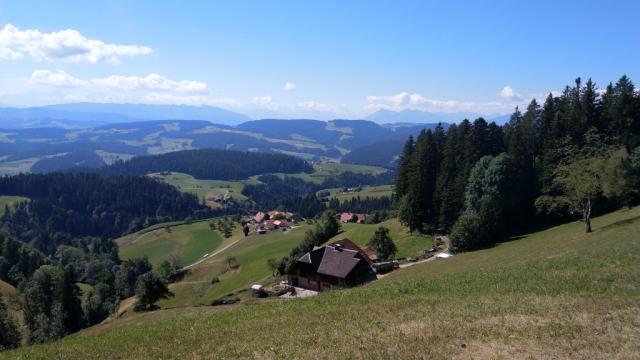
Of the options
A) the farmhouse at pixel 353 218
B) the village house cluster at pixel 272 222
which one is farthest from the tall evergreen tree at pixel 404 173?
the village house cluster at pixel 272 222

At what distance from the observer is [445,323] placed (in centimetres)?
2006

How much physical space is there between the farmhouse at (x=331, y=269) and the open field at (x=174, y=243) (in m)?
81.0

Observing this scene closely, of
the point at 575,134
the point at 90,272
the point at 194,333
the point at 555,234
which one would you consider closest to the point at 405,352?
the point at 194,333

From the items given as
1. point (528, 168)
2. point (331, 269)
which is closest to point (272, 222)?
point (331, 269)

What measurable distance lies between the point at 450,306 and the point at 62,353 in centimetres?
1949

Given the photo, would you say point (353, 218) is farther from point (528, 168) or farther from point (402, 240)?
point (528, 168)

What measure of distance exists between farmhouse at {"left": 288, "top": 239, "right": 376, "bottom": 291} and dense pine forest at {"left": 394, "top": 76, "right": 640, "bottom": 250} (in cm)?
1293

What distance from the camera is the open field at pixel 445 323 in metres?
17.1

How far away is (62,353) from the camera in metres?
22.2

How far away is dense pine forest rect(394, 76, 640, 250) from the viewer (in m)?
53.8

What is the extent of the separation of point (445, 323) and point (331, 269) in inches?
1664

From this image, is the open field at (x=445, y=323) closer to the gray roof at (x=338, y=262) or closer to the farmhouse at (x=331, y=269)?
the farmhouse at (x=331, y=269)

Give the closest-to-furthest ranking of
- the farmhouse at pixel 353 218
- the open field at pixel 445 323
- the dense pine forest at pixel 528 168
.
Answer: the open field at pixel 445 323
the dense pine forest at pixel 528 168
the farmhouse at pixel 353 218

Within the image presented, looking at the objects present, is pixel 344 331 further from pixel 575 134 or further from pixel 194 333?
pixel 575 134
